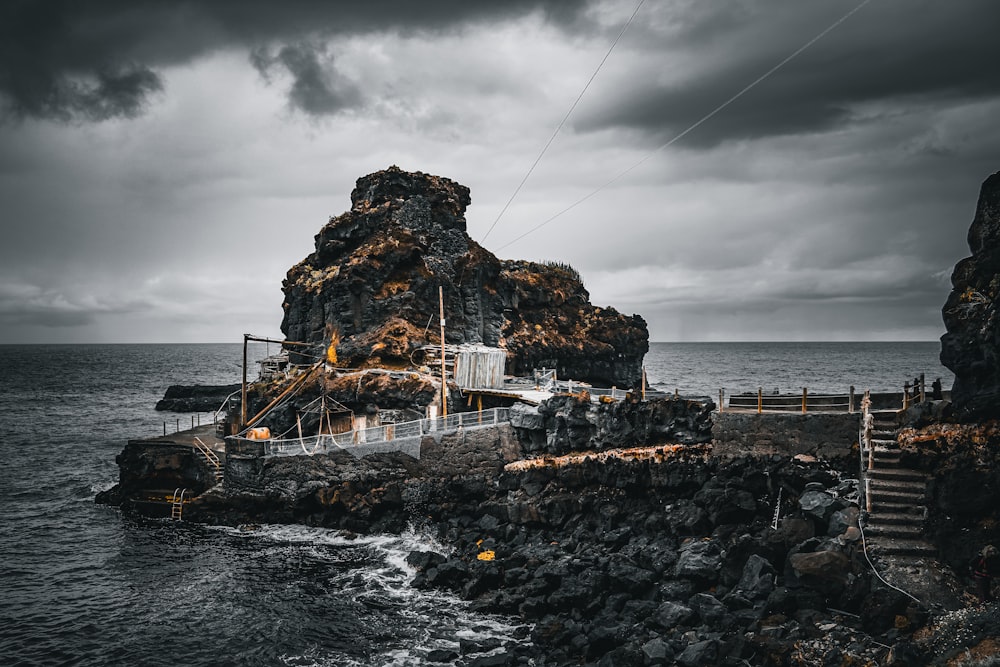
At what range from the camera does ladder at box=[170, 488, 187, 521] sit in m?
33.0

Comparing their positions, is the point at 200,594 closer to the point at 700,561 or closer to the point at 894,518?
the point at 700,561

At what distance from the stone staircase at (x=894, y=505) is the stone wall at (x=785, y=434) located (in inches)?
104

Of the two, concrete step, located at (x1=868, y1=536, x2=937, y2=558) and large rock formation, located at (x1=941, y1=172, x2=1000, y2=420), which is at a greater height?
large rock formation, located at (x1=941, y1=172, x2=1000, y2=420)

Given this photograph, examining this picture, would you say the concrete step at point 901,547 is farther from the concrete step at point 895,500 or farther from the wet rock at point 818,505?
the wet rock at point 818,505

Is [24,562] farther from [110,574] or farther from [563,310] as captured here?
[563,310]

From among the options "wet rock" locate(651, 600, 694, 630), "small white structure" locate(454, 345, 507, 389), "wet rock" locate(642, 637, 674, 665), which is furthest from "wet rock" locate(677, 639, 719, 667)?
"small white structure" locate(454, 345, 507, 389)

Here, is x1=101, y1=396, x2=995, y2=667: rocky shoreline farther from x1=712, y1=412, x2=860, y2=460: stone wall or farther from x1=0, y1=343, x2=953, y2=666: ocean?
x1=0, y1=343, x2=953, y2=666: ocean

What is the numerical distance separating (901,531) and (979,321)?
610 centimetres

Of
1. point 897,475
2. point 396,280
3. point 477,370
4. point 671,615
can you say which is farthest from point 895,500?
point 396,280

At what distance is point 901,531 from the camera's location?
53.2 feet

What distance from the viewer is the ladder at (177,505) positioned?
108ft

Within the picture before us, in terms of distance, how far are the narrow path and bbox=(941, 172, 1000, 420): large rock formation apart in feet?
7.71

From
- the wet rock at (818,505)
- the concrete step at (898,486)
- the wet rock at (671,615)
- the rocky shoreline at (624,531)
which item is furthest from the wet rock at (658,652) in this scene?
the concrete step at (898,486)

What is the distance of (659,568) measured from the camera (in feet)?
65.9
